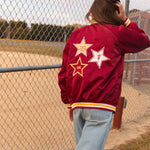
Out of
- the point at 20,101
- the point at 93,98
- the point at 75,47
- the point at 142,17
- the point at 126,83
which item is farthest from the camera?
the point at 126,83

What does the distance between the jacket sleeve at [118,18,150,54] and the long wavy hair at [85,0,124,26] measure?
116mm

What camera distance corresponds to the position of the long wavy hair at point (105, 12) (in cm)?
144

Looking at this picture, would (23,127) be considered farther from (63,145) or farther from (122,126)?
(122,126)

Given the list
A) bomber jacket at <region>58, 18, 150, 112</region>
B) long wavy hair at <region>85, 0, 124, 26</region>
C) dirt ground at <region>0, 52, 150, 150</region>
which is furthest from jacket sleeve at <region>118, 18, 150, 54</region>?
dirt ground at <region>0, 52, 150, 150</region>

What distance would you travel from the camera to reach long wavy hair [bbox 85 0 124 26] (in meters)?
1.44

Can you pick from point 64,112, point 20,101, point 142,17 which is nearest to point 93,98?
point 64,112

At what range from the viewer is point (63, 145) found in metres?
3.27

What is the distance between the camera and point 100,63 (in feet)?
4.56

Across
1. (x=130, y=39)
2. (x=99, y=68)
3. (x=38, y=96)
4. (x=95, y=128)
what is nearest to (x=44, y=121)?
(x=38, y=96)

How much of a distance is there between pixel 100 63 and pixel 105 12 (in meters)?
0.38

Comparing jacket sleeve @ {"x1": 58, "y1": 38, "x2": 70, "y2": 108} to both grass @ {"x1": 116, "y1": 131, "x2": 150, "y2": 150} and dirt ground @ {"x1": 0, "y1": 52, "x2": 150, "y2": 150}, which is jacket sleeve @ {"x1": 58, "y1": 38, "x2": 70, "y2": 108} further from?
grass @ {"x1": 116, "y1": 131, "x2": 150, "y2": 150}

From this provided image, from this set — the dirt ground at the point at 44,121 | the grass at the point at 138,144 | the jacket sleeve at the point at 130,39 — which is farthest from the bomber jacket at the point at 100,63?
the grass at the point at 138,144

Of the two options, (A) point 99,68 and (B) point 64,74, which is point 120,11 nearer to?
(A) point 99,68

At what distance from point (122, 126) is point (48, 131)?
146 cm
